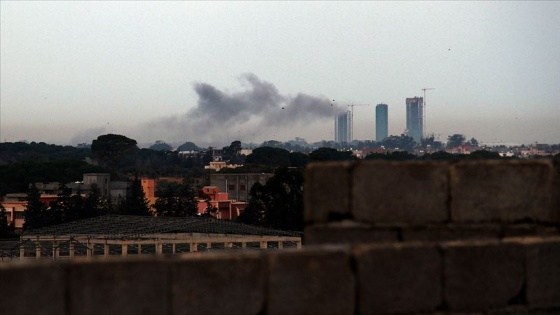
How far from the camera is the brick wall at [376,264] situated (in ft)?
13.7

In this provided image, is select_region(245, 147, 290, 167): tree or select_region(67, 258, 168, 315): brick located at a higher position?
select_region(245, 147, 290, 167): tree

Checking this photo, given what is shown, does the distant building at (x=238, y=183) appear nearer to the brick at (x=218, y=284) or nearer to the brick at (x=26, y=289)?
the brick at (x=218, y=284)

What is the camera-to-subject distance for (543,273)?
508 centimetres

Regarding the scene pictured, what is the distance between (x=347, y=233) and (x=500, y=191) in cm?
85

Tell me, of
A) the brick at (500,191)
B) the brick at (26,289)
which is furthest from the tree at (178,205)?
the brick at (26,289)

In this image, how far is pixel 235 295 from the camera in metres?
4.39

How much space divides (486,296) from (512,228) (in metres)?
0.43

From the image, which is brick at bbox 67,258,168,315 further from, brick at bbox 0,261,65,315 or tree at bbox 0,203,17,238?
tree at bbox 0,203,17,238

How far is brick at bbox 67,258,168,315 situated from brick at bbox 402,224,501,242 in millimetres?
1390

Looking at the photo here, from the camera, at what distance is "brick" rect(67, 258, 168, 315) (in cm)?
414

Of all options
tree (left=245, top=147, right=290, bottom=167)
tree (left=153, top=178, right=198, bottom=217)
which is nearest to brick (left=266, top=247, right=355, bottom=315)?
tree (left=153, top=178, right=198, bottom=217)

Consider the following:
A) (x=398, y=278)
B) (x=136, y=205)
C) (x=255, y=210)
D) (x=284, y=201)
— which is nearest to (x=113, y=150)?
(x=136, y=205)

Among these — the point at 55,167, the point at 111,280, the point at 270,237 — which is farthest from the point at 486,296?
the point at 55,167

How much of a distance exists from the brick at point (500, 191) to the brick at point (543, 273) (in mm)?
172
